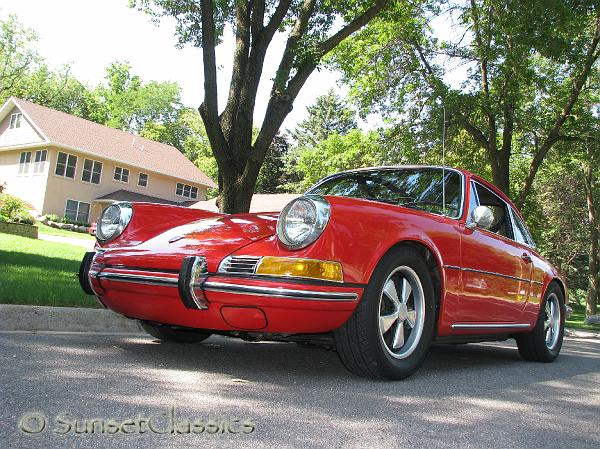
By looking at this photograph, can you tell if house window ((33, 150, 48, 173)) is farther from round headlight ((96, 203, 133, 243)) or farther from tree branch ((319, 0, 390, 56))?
round headlight ((96, 203, 133, 243))

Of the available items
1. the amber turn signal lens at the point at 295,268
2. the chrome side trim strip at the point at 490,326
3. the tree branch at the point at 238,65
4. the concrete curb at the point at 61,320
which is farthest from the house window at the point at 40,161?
the amber turn signal lens at the point at 295,268

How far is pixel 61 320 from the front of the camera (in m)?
4.87

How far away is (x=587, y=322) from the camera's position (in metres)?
18.6

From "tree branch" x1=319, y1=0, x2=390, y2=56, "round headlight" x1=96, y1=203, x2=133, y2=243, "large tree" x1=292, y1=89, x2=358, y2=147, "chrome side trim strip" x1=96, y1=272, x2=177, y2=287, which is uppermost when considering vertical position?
"large tree" x1=292, y1=89, x2=358, y2=147

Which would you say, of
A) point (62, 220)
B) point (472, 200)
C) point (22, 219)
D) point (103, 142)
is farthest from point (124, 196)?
point (472, 200)

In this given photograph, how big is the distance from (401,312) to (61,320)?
9.62 feet

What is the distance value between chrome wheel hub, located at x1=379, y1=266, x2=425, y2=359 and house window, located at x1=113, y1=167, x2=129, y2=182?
3398cm

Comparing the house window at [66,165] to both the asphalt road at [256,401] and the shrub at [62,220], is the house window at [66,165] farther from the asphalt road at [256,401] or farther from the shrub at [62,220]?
the asphalt road at [256,401]

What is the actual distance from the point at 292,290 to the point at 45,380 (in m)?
1.34

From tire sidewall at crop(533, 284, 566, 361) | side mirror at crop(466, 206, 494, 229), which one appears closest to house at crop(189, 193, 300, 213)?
tire sidewall at crop(533, 284, 566, 361)

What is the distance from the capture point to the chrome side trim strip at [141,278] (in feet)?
11.1

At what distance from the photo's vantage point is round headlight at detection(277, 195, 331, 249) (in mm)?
3250

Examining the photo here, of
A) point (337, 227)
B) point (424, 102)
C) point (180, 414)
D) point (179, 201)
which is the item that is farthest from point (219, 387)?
point (179, 201)

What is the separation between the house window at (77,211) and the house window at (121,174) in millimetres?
2782
